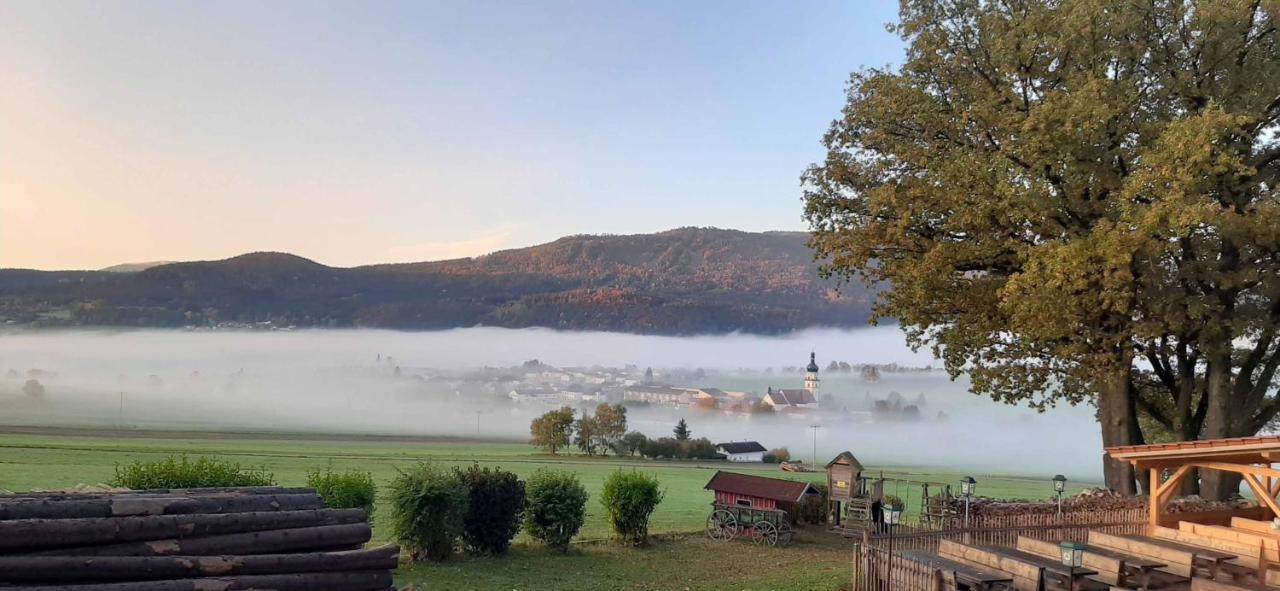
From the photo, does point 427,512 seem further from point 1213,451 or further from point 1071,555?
point 1213,451

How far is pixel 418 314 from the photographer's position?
138 m

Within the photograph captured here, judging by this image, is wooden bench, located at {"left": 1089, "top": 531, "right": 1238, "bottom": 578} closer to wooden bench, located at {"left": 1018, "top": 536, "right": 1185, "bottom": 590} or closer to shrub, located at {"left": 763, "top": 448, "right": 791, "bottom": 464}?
wooden bench, located at {"left": 1018, "top": 536, "right": 1185, "bottom": 590}

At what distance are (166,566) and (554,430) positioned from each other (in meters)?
53.9

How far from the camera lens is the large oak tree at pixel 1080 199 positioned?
16969 millimetres

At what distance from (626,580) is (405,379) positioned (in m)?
126

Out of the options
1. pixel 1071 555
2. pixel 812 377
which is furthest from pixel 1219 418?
pixel 812 377

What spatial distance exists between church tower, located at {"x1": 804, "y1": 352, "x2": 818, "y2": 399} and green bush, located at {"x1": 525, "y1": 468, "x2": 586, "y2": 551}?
307ft

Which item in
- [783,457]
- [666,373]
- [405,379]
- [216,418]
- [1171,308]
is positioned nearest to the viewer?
[1171,308]

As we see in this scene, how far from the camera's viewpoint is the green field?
16.3m

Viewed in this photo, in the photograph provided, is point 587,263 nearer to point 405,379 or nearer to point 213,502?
point 405,379

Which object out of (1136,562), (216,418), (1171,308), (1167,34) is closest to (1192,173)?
(1171,308)

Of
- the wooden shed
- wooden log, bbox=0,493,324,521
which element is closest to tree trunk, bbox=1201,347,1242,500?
the wooden shed

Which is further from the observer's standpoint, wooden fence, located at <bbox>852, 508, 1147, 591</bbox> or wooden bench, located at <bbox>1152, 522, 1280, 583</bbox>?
wooden bench, located at <bbox>1152, 522, 1280, 583</bbox>

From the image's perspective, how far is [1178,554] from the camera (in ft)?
39.8
